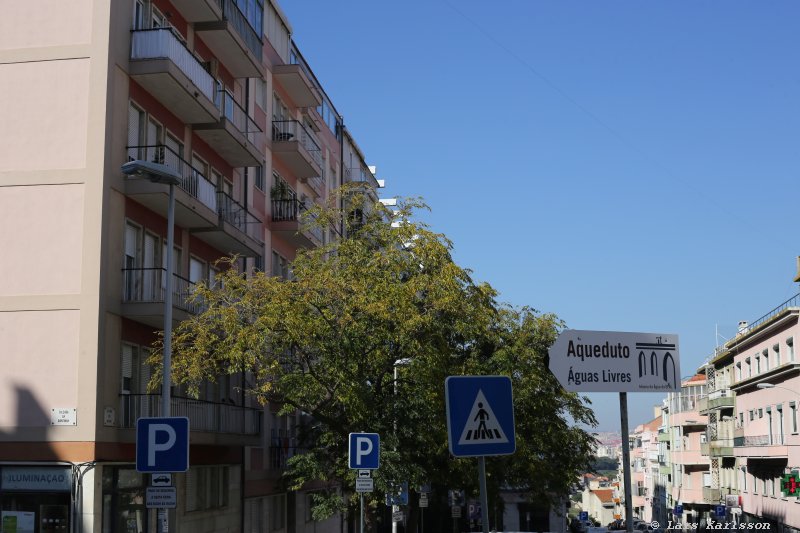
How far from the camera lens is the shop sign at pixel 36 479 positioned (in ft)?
75.5

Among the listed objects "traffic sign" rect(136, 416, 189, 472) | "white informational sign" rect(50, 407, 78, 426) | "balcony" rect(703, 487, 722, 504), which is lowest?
"balcony" rect(703, 487, 722, 504)

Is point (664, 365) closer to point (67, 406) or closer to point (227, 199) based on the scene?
point (67, 406)

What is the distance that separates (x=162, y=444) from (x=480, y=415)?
7300mm

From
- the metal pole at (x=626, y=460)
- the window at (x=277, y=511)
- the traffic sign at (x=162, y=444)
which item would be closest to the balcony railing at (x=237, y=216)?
the window at (x=277, y=511)

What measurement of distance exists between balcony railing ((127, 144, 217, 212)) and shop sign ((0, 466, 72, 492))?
7.24m

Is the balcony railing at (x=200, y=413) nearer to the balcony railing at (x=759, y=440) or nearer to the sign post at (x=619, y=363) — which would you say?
the sign post at (x=619, y=363)

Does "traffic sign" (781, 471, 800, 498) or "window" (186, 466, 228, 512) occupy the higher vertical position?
"window" (186, 466, 228, 512)

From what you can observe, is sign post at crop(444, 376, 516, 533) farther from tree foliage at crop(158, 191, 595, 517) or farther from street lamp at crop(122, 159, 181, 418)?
tree foliage at crop(158, 191, 595, 517)

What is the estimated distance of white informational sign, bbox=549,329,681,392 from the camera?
8266 mm

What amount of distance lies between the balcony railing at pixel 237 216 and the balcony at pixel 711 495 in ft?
168

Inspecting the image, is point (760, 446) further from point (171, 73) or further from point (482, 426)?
point (482, 426)

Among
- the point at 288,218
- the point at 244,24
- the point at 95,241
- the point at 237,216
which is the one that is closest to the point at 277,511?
the point at 288,218

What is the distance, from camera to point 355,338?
27203 mm

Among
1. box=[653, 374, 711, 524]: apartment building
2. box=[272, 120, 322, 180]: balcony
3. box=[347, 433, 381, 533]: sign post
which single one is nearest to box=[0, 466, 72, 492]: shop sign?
box=[347, 433, 381, 533]: sign post
